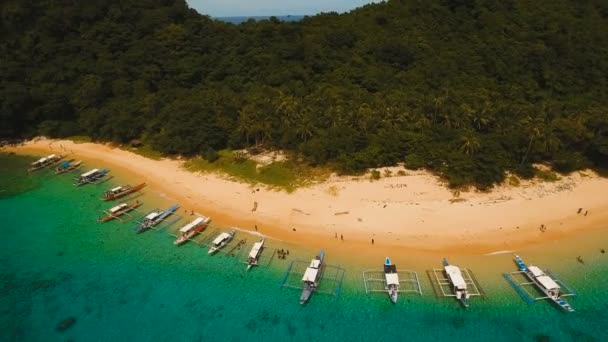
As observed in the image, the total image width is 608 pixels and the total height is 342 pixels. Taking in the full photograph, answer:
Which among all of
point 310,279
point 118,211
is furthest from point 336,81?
point 310,279

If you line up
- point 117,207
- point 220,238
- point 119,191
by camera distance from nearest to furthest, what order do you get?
point 220,238 < point 117,207 < point 119,191

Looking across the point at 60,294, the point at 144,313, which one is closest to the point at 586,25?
the point at 144,313

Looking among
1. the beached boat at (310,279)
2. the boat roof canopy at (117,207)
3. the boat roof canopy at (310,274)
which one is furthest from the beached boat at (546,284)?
the boat roof canopy at (117,207)

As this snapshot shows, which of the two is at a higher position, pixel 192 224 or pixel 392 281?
pixel 392 281

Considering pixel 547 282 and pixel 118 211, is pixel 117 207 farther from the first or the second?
pixel 547 282

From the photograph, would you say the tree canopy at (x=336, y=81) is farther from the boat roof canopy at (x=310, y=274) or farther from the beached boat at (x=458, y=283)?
the boat roof canopy at (x=310, y=274)

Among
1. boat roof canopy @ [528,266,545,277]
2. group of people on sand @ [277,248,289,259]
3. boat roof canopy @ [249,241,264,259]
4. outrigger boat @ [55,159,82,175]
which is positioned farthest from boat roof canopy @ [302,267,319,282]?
Result: outrigger boat @ [55,159,82,175]
